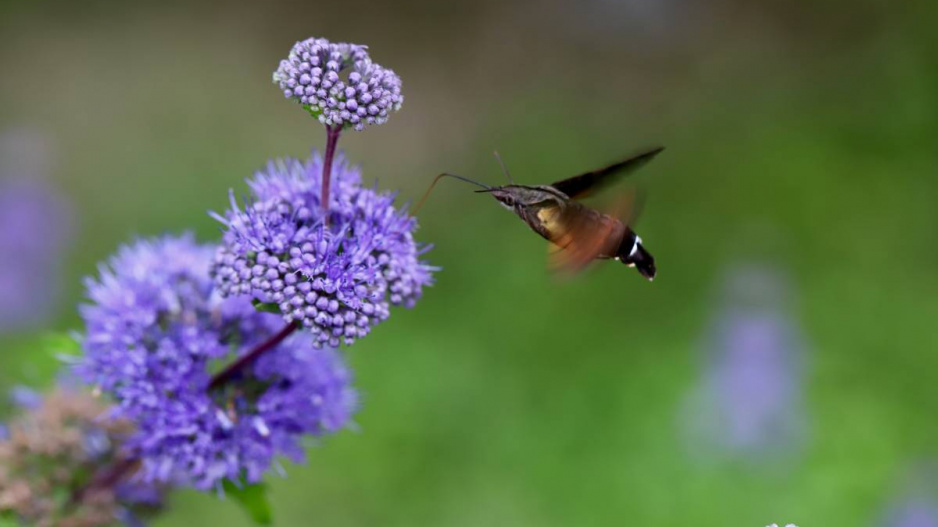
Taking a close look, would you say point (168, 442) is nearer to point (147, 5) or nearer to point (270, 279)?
point (270, 279)

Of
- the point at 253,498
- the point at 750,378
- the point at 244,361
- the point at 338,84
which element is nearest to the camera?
the point at 338,84

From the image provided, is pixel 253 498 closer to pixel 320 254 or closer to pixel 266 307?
pixel 266 307

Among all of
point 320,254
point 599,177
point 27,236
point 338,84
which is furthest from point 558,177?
point 338,84

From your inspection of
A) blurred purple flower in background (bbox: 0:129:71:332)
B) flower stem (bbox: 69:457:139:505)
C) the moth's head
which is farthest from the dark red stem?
blurred purple flower in background (bbox: 0:129:71:332)

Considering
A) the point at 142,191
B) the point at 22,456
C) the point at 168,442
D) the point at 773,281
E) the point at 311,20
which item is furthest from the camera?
the point at 311,20

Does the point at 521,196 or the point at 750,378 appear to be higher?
the point at 750,378

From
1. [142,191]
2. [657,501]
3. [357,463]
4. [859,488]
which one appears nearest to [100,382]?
[357,463]
